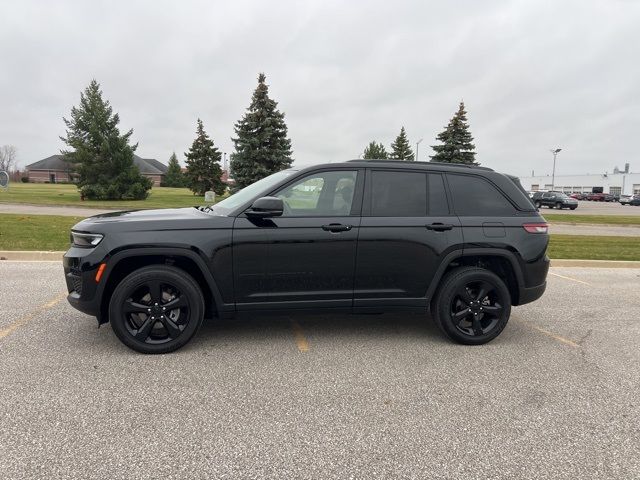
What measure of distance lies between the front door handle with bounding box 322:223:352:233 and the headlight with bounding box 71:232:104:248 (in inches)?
77.4

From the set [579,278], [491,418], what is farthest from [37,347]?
[579,278]

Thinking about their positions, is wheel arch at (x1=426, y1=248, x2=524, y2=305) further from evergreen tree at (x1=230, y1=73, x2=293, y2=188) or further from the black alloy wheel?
evergreen tree at (x1=230, y1=73, x2=293, y2=188)

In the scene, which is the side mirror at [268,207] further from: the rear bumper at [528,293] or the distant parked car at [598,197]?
the distant parked car at [598,197]

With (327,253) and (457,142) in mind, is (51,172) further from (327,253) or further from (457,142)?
(327,253)

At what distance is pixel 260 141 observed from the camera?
32.8 m

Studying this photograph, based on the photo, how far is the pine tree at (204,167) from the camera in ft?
131

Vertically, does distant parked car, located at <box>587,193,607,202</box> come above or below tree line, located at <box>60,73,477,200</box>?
below

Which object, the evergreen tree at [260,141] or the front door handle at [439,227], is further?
the evergreen tree at [260,141]

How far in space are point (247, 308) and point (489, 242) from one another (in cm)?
243

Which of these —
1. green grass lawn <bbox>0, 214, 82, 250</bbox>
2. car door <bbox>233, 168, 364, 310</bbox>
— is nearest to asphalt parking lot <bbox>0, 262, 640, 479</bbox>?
car door <bbox>233, 168, 364, 310</bbox>

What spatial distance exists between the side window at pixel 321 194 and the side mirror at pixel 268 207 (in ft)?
0.84

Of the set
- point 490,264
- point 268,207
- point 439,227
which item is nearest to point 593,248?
point 490,264

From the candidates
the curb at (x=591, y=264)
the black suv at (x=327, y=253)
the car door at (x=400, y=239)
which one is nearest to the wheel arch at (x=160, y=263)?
the black suv at (x=327, y=253)

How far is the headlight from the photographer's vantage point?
3.72m
